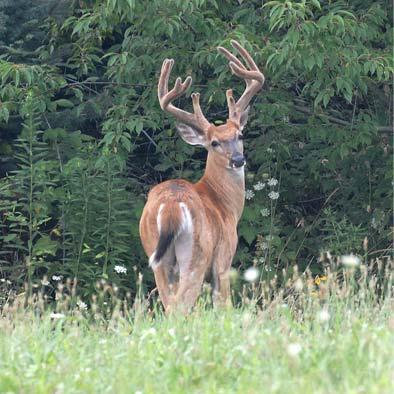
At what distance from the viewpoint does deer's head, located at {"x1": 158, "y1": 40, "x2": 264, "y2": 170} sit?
316 inches

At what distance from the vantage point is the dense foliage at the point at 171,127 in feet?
27.1

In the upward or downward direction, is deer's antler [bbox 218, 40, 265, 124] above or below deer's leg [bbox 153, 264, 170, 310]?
above

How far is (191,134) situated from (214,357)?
4253 millimetres

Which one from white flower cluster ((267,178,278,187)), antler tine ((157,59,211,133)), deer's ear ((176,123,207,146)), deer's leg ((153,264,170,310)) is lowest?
white flower cluster ((267,178,278,187))

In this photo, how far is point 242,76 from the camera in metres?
8.17

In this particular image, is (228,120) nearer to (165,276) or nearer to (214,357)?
(165,276)

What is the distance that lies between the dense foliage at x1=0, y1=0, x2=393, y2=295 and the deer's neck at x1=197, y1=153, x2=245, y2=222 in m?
0.75

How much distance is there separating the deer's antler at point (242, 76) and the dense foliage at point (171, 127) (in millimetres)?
107

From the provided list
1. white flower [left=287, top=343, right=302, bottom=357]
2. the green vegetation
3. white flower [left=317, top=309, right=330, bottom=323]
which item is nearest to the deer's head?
the green vegetation

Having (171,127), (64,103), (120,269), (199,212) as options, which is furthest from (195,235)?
(64,103)

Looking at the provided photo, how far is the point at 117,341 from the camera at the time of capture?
15.4ft

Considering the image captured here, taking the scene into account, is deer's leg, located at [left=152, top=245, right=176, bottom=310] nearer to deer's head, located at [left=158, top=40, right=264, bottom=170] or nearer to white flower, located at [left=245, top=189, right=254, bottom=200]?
deer's head, located at [left=158, top=40, right=264, bottom=170]

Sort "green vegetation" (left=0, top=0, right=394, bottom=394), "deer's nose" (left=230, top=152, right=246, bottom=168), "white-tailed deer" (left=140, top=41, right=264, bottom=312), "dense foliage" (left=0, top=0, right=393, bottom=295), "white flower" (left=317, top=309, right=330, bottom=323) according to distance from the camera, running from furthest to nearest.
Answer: "dense foliage" (left=0, top=0, right=393, bottom=295) < "green vegetation" (left=0, top=0, right=394, bottom=394) < "deer's nose" (left=230, top=152, right=246, bottom=168) < "white-tailed deer" (left=140, top=41, right=264, bottom=312) < "white flower" (left=317, top=309, right=330, bottom=323)

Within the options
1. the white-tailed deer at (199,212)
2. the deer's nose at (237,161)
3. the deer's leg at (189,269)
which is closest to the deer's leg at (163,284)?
the white-tailed deer at (199,212)
